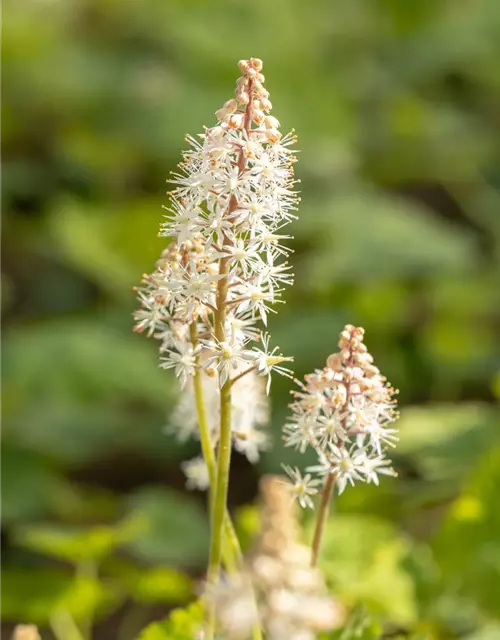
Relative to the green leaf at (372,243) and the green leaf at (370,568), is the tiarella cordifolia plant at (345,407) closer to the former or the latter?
the green leaf at (370,568)

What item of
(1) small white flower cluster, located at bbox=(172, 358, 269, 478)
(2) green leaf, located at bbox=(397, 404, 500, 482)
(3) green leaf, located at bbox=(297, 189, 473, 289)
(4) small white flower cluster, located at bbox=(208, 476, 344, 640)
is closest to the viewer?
(4) small white flower cluster, located at bbox=(208, 476, 344, 640)

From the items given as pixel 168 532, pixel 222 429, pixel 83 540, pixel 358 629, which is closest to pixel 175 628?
pixel 358 629

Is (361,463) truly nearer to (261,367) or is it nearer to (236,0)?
(261,367)

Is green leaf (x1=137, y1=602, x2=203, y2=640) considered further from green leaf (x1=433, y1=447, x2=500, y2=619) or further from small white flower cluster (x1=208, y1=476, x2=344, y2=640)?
green leaf (x1=433, y1=447, x2=500, y2=619)

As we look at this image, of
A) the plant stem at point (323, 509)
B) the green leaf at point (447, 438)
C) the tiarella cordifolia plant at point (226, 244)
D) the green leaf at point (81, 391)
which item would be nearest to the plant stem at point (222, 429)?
the tiarella cordifolia plant at point (226, 244)

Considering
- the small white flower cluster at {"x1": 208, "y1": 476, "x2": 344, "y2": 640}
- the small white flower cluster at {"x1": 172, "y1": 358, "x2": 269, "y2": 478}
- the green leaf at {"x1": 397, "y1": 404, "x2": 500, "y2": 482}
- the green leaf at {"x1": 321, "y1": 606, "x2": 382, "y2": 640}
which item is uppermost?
the green leaf at {"x1": 397, "y1": 404, "x2": 500, "y2": 482}

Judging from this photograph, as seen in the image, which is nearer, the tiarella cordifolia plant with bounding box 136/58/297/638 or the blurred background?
the tiarella cordifolia plant with bounding box 136/58/297/638

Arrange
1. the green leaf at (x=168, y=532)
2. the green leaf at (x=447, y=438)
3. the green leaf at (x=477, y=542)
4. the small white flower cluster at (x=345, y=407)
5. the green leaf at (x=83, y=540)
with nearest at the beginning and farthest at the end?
the small white flower cluster at (x=345, y=407)
the green leaf at (x=477, y=542)
the green leaf at (x=83, y=540)
the green leaf at (x=447, y=438)
the green leaf at (x=168, y=532)

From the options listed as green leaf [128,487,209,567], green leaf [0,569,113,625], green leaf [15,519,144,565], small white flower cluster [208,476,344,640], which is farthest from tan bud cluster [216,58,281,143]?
green leaf [128,487,209,567]
